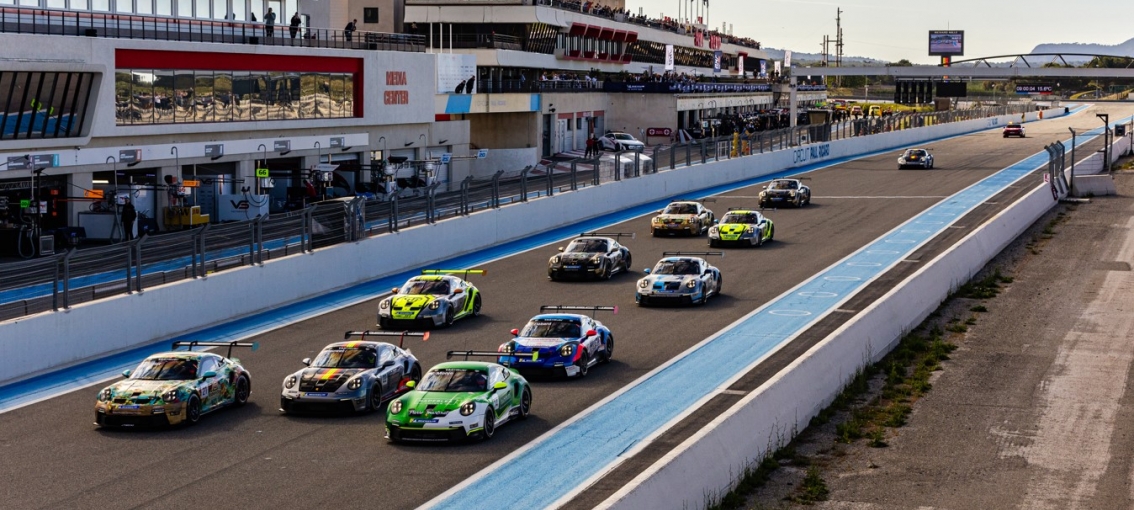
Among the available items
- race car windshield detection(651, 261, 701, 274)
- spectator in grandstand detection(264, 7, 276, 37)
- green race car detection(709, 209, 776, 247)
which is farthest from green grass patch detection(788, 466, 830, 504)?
spectator in grandstand detection(264, 7, 276, 37)

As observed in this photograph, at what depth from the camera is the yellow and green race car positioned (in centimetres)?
3115

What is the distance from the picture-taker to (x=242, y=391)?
2406 centimetres

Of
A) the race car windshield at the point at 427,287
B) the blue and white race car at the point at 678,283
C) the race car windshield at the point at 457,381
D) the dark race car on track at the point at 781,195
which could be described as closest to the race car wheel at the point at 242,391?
the race car windshield at the point at 457,381

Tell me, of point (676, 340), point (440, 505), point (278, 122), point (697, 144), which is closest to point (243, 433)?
point (440, 505)

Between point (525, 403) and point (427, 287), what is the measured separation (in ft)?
31.5

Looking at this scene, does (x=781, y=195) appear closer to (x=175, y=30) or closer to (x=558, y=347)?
(x=175, y=30)

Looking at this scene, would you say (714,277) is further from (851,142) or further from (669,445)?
(851,142)

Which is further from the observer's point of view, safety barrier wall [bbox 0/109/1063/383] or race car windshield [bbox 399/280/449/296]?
race car windshield [bbox 399/280/449/296]

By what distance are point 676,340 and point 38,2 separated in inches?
1027

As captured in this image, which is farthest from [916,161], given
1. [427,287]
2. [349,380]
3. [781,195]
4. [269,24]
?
[349,380]

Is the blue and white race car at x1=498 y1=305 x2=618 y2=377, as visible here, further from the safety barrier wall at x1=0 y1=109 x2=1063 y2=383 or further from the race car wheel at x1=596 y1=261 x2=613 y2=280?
the race car wheel at x1=596 y1=261 x2=613 y2=280

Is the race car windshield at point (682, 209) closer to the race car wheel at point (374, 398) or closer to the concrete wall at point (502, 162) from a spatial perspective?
the concrete wall at point (502, 162)

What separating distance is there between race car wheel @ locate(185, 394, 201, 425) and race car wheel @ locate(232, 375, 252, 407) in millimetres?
1083

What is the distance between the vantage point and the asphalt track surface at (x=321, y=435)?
1892 centimetres
